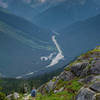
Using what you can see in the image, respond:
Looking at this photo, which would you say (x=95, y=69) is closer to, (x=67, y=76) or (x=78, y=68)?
(x=78, y=68)

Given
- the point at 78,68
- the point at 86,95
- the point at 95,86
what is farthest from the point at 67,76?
the point at 86,95

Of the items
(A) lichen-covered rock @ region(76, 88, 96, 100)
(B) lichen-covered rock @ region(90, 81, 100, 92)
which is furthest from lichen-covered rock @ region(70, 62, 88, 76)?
(A) lichen-covered rock @ region(76, 88, 96, 100)

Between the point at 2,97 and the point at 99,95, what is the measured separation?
46636 mm

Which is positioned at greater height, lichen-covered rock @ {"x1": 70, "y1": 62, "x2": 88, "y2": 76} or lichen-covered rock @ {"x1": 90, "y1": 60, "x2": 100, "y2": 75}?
lichen-covered rock @ {"x1": 70, "y1": 62, "x2": 88, "y2": 76}

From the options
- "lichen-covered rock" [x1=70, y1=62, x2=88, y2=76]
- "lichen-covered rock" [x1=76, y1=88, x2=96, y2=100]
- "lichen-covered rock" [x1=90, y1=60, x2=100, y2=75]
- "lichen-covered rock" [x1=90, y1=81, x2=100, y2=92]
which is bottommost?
"lichen-covered rock" [x1=76, y1=88, x2=96, y2=100]

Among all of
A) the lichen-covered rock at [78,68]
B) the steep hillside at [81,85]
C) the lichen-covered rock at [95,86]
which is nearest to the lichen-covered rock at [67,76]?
the steep hillside at [81,85]

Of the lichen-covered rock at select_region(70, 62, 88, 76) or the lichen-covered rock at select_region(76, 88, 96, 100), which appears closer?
the lichen-covered rock at select_region(76, 88, 96, 100)

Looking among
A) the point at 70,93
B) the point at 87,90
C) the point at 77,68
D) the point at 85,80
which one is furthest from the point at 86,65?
the point at 87,90

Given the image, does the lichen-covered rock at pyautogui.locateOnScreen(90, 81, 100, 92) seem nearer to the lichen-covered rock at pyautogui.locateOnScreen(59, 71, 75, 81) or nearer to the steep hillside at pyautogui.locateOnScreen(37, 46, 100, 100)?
the steep hillside at pyautogui.locateOnScreen(37, 46, 100, 100)

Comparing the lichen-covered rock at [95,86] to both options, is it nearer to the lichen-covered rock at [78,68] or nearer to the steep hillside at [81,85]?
the steep hillside at [81,85]

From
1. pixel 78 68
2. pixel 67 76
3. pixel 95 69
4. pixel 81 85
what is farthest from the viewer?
pixel 67 76

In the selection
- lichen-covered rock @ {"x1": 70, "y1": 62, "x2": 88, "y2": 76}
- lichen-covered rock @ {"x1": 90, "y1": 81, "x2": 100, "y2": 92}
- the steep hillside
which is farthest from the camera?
lichen-covered rock @ {"x1": 70, "y1": 62, "x2": 88, "y2": 76}

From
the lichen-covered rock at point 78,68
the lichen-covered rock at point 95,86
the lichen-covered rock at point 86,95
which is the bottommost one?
the lichen-covered rock at point 86,95

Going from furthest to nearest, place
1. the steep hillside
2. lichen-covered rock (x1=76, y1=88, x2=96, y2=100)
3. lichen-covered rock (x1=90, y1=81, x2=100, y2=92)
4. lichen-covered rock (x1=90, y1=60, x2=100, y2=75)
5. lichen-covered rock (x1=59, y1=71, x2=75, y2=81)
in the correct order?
1. lichen-covered rock (x1=59, y1=71, x2=75, y2=81)
2. lichen-covered rock (x1=90, y1=60, x2=100, y2=75)
3. lichen-covered rock (x1=90, y1=81, x2=100, y2=92)
4. the steep hillside
5. lichen-covered rock (x1=76, y1=88, x2=96, y2=100)
